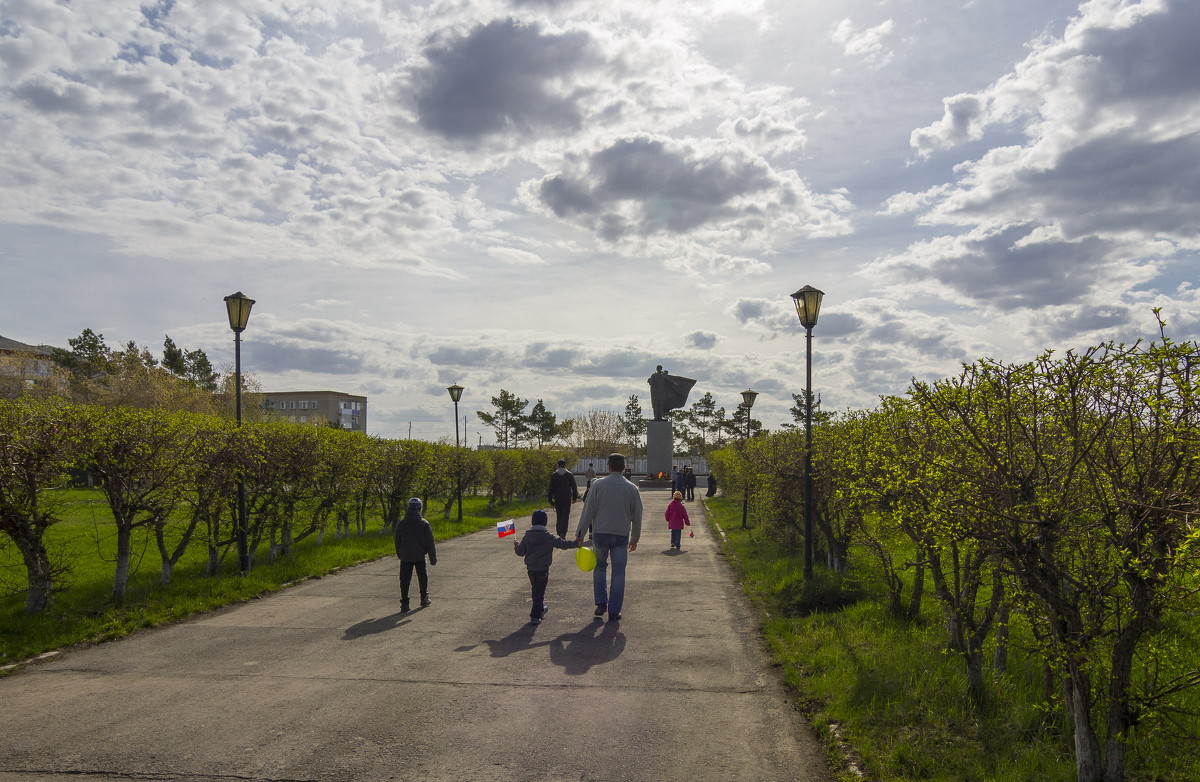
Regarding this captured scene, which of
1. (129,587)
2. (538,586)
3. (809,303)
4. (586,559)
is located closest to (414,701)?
(538,586)

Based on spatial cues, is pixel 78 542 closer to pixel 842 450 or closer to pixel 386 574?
pixel 386 574

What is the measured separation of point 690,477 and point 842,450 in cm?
2083

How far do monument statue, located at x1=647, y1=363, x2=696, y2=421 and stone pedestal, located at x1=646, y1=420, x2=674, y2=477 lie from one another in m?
0.49

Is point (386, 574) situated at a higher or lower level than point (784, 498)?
lower

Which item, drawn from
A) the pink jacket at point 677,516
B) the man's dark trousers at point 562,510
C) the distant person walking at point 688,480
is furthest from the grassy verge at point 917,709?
the distant person walking at point 688,480

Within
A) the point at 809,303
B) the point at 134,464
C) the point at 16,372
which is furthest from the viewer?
the point at 16,372

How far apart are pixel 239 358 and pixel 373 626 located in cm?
586

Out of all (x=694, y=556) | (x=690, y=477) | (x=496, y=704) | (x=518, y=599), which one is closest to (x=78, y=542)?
(x=518, y=599)

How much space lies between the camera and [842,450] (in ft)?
29.9

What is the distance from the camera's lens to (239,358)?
39.3ft

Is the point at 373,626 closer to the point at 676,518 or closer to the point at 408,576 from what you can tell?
the point at 408,576

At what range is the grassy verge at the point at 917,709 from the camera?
444cm

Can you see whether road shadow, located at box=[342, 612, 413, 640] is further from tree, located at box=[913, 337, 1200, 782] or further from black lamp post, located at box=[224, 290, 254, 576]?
tree, located at box=[913, 337, 1200, 782]

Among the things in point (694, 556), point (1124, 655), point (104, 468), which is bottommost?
point (694, 556)
